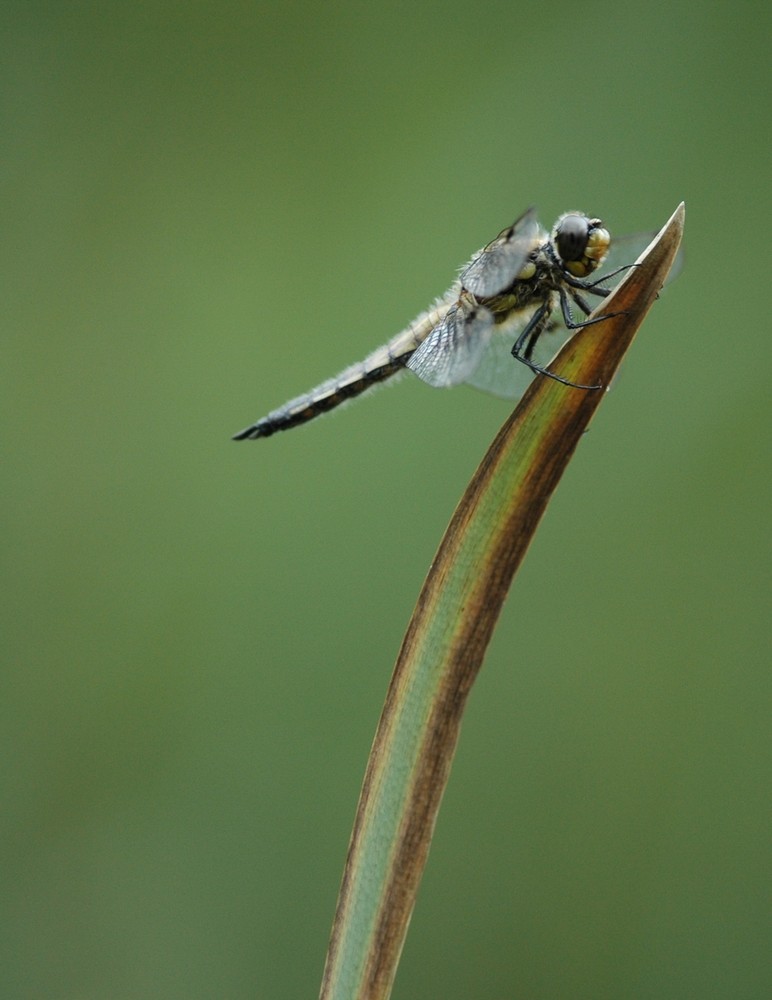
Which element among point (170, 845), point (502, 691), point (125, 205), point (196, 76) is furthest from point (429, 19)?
point (170, 845)

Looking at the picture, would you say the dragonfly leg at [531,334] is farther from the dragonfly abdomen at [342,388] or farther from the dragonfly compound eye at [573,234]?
the dragonfly abdomen at [342,388]

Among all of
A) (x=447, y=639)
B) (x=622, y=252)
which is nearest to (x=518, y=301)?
(x=622, y=252)

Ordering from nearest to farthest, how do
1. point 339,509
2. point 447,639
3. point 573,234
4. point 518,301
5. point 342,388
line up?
point 447,639, point 573,234, point 518,301, point 342,388, point 339,509

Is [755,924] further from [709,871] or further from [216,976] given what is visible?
[216,976]

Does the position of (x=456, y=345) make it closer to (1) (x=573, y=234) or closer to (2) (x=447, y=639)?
(1) (x=573, y=234)

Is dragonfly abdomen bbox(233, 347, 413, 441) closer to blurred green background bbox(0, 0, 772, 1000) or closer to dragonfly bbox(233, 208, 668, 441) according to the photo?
dragonfly bbox(233, 208, 668, 441)

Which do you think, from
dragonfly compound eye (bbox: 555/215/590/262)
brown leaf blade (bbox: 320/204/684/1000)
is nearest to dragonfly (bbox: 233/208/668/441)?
dragonfly compound eye (bbox: 555/215/590/262)
